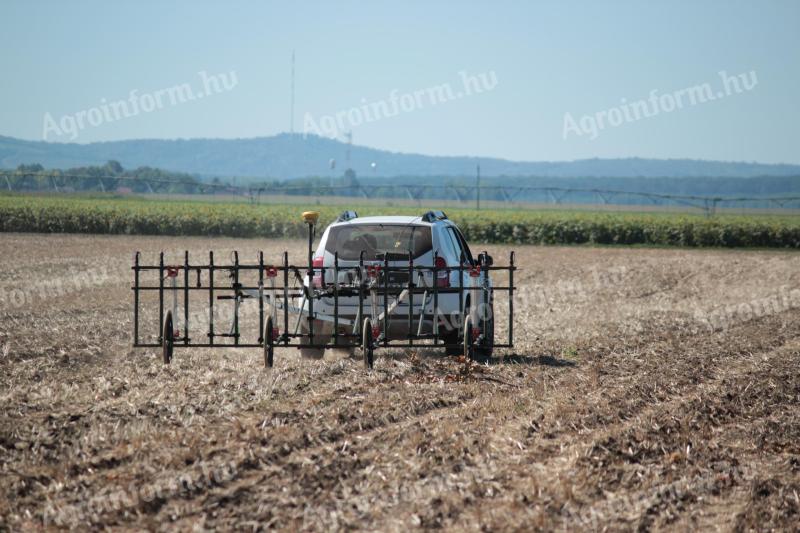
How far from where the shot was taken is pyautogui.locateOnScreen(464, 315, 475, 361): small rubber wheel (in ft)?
41.8

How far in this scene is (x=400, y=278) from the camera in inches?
519

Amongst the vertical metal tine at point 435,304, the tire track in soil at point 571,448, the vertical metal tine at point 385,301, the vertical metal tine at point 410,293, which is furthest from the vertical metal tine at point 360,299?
the tire track in soil at point 571,448

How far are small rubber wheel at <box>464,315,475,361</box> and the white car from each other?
238 millimetres

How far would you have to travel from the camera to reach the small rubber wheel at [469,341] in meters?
12.8

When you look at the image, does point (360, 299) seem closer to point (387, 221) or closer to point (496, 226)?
point (387, 221)

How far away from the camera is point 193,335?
17719 mm

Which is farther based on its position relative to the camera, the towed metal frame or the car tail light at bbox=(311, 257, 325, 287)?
the car tail light at bbox=(311, 257, 325, 287)

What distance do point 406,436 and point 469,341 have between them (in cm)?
408

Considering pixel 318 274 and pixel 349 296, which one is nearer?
pixel 349 296

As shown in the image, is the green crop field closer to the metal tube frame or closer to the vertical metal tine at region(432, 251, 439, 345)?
the metal tube frame

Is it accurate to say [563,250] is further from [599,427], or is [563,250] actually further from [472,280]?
[599,427]

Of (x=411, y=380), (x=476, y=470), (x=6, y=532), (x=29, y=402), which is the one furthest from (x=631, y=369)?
(x=6, y=532)

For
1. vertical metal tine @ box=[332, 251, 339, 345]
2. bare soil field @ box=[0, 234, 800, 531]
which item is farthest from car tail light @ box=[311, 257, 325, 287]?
bare soil field @ box=[0, 234, 800, 531]

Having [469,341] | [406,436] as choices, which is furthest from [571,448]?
[469,341]
